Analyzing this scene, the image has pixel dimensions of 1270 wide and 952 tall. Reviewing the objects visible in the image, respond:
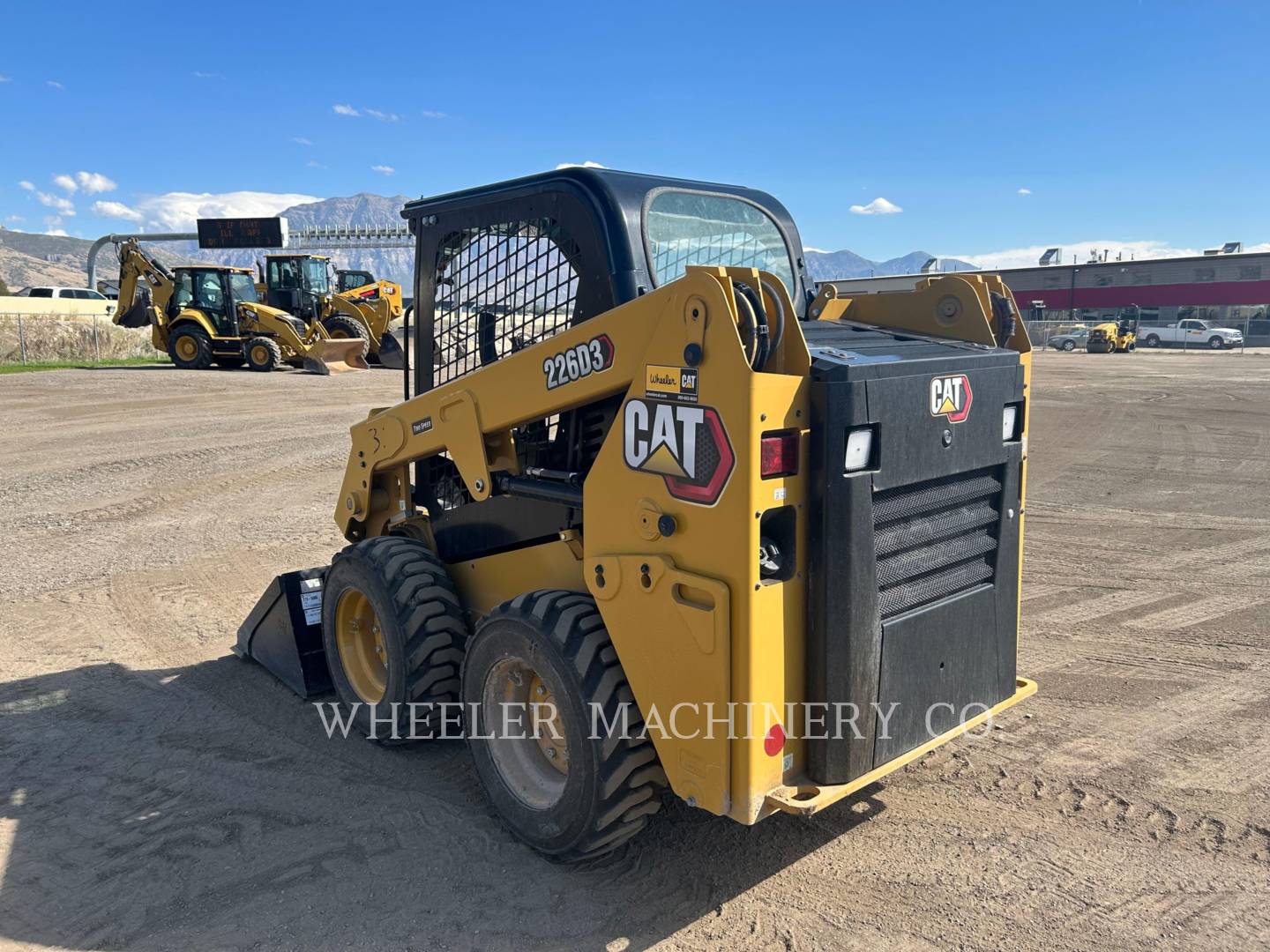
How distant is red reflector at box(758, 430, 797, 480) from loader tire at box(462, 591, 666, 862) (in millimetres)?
857

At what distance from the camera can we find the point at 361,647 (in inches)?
185

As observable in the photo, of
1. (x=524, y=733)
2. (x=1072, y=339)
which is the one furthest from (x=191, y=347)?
(x=1072, y=339)

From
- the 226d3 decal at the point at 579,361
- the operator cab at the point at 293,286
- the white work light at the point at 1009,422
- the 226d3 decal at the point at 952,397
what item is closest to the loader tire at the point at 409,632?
the 226d3 decal at the point at 579,361

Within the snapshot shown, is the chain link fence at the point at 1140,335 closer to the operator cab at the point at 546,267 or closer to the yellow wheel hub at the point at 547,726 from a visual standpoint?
the operator cab at the point at 546,267

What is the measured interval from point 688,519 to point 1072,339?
47.0 metres

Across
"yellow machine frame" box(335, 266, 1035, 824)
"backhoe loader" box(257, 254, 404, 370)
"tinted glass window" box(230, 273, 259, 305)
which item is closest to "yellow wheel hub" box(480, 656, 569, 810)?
"yellow machine frame" box(335, 266, 1035, 824)

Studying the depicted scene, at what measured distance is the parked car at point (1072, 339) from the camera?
44500 millimetres

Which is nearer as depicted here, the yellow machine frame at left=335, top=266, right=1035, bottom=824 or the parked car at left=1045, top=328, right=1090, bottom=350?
the yellow machine frame at left=335, top=266, right=1035, bottom=824

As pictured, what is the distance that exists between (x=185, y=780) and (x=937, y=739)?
3142mm

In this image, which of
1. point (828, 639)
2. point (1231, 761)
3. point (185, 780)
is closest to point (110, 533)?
point (185, 780)

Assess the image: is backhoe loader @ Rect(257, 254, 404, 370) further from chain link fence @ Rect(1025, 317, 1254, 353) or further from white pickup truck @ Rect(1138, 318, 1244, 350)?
white pickup truck @ Rect(1138, 318, 1244, 350)

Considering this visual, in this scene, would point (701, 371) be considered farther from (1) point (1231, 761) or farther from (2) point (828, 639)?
(1) point (1231, 761)

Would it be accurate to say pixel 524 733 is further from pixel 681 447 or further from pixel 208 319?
pixel 208 319

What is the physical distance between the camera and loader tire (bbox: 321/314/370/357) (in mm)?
25781
